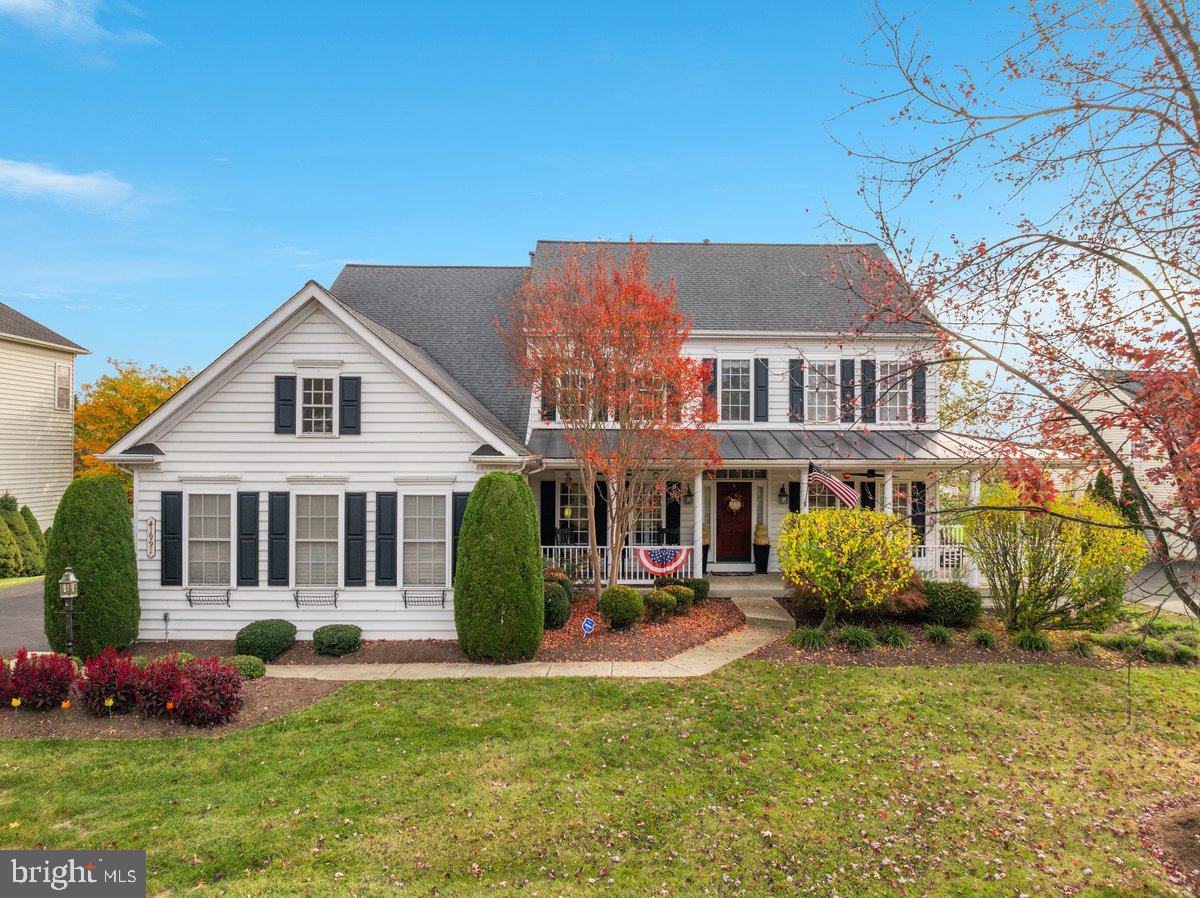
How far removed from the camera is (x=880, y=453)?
15070 mm

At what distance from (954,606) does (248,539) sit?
1378 centimetres

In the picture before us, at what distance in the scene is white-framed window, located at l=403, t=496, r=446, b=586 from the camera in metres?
11.8

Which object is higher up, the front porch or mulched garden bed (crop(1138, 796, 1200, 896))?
the front porch

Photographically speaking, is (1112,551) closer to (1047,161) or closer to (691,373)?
(691,373)

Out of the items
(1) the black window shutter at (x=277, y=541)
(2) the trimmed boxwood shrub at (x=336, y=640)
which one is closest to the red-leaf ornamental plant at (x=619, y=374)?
(2) the trimmed boxwood shrub at (x=336, y=640)

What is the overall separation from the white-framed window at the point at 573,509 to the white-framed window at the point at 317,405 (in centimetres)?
632

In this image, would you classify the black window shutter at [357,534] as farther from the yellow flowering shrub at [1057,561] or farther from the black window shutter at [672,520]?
the yellow flowering shrub at [1057,561]

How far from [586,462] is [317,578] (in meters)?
5.76

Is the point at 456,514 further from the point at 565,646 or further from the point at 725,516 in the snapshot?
the point at 725,516

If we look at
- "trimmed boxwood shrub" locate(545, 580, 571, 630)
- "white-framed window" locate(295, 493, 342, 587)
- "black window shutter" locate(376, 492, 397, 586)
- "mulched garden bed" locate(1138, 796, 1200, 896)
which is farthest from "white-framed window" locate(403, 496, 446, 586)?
"mulched garden bed" locate(1138, 796, 1200, 896)

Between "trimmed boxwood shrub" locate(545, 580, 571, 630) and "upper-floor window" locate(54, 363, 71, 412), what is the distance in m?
25.6

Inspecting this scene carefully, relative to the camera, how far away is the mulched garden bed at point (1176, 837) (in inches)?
210

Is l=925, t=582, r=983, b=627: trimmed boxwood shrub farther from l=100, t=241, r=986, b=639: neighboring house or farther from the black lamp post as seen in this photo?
the black lamp post

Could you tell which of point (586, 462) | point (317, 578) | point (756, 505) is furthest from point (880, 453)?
point (317, 578)
